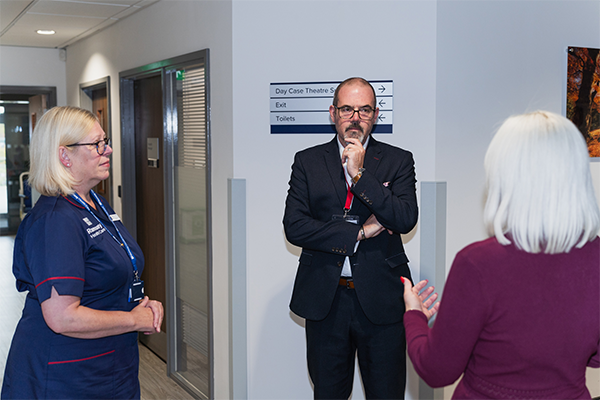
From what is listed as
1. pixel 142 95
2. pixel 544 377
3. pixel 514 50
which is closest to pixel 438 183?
pixel 514 50

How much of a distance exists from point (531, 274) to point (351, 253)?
40.9 inches

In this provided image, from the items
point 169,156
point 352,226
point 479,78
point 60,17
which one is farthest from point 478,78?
point 60,17

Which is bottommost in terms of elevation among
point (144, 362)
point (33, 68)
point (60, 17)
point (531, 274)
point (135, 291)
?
point (144, 362)

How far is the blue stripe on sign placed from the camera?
2.98 m

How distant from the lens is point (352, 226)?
2230 millimetres

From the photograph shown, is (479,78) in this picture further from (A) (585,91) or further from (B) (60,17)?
(B) (60,17)

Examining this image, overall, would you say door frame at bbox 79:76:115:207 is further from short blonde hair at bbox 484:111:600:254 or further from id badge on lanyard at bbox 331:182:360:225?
short blonde hair at bbox 484:111:600:254

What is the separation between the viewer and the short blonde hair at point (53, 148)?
5.88 ft

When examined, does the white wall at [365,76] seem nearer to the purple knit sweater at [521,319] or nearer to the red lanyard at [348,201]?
the red lanyard at [348,201]

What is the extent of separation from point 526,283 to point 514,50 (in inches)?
85.3

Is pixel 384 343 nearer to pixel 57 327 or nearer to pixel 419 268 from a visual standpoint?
pixel 419 268

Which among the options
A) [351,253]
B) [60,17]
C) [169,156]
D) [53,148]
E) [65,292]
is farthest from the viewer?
[60,17]

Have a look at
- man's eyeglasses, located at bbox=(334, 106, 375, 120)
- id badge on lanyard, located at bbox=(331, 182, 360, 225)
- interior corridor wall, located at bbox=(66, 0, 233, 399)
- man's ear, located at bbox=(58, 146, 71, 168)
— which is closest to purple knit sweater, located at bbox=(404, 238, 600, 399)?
id badge on lanyard, located at bbox=(331, 182, 360, 225)

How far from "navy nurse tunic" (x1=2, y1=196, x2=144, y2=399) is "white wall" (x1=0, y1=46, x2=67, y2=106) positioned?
503cm
